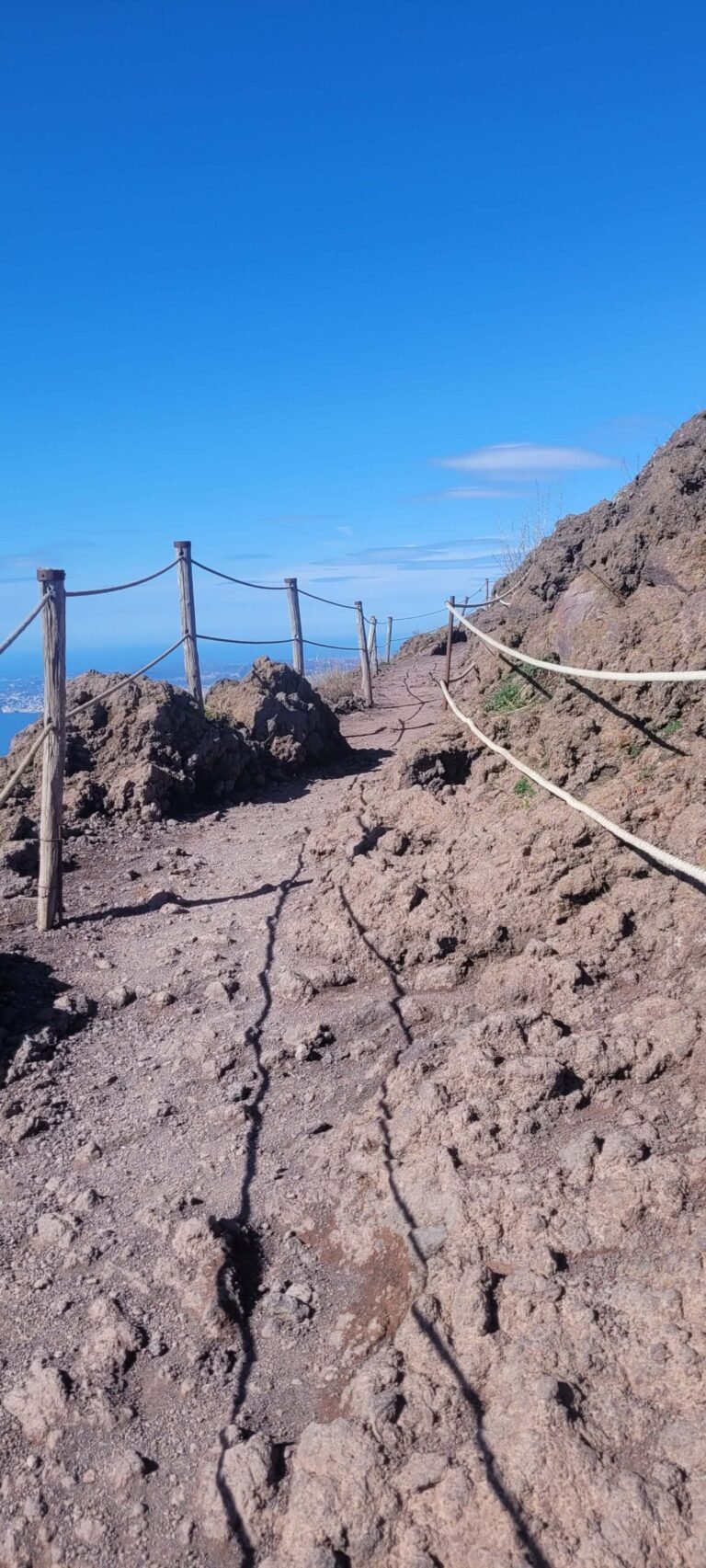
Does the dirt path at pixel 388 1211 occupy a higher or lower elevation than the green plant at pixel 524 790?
lower

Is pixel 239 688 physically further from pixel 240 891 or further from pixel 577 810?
pixel 577 810

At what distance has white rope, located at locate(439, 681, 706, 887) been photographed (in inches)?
128

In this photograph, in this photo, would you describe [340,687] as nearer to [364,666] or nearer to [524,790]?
[364,666]

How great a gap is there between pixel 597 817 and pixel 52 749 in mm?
3407

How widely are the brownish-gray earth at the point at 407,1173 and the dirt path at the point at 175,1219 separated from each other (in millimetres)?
12

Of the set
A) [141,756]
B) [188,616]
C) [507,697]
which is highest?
[188,616]

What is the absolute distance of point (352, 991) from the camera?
15.1 feet

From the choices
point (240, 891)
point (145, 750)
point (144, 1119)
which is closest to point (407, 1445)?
point (144, 1119)

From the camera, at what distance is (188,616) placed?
9.64 meters

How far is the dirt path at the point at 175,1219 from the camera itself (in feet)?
8.26

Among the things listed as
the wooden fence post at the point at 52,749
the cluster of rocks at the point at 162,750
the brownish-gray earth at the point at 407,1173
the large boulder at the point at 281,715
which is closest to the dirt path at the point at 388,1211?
the brownish-gray earth at the point at 407,1173

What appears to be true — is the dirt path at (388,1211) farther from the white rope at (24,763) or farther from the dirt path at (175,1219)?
the white rope at (24,763)

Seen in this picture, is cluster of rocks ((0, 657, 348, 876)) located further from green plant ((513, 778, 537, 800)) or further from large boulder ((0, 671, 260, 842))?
green plant ((513, 778, 537, 800))

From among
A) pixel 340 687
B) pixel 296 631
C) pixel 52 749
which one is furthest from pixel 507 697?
pixel 340 687
